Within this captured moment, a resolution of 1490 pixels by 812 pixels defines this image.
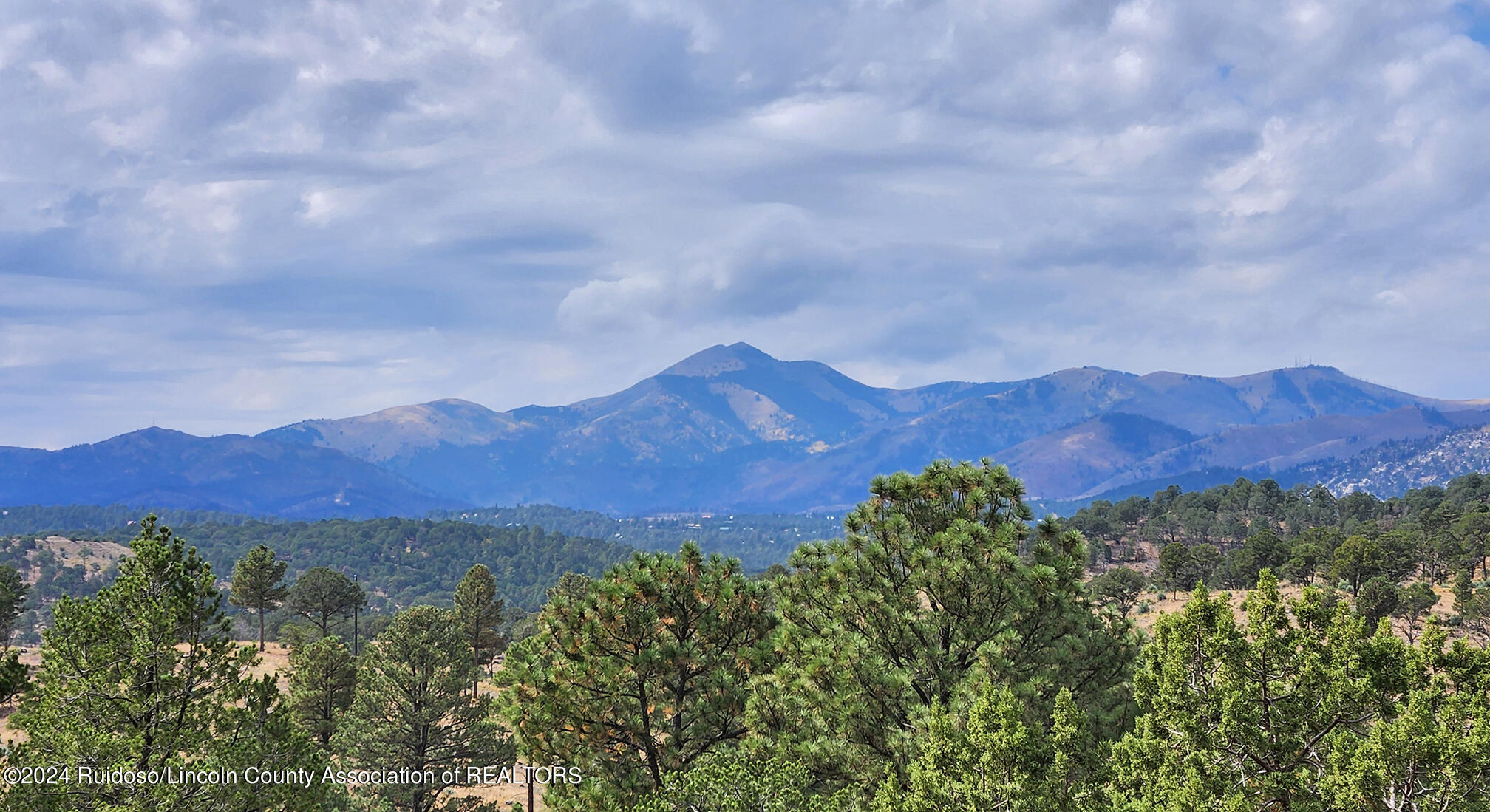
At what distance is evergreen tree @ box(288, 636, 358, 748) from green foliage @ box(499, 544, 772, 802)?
26.2 meters

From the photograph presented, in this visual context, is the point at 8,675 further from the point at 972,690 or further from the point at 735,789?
the point at 972,690

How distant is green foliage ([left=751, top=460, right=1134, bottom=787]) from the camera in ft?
59.4

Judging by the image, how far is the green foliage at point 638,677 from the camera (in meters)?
19.9

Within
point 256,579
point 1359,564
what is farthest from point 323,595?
point 1359,564

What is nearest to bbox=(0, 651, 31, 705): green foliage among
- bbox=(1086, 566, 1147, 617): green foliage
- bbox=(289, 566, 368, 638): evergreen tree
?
bbox=(289, 566, 368, 638): evergreen tree

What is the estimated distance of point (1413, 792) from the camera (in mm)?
12148

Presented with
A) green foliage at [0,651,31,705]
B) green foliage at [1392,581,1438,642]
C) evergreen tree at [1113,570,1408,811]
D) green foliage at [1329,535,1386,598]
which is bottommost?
green foliage at [1392,581,1438,642]

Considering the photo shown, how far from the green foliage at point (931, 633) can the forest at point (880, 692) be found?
0.22ft

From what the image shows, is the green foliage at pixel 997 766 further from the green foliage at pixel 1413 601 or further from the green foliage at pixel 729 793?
the green foliage at pixel 1413 601

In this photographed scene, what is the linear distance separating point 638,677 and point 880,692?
574cm

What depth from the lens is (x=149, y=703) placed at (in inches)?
645

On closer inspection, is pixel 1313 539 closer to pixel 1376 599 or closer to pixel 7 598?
pixel 1376 599

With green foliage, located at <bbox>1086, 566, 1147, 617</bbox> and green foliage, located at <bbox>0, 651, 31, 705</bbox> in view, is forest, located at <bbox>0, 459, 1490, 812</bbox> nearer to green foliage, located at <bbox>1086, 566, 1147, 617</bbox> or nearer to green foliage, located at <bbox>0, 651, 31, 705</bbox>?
green foliage, located at <bbox>0, 651, 31, 705</bbox>

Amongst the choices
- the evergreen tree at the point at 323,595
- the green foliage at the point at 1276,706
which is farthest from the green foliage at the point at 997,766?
the evergreen tree at the point at 323,595
